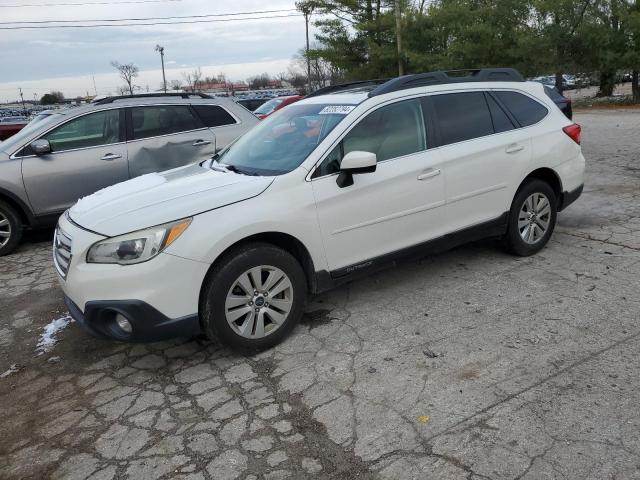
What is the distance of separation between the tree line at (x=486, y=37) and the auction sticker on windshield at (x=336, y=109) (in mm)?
22991

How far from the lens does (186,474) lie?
2602 millimetres

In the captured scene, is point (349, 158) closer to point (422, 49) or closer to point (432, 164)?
point (432, 164)

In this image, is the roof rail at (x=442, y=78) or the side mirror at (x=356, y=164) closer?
the side mirror at (x=356, y=164)

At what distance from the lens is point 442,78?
15.2ft

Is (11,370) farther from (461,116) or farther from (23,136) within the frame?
(461,116)

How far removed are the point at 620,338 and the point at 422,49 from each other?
2727cm

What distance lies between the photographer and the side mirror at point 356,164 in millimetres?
3680

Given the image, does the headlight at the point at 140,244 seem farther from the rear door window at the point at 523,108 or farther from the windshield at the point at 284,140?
the rear door window at the point at 523,108

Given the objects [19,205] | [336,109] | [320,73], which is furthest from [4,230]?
[320,73]

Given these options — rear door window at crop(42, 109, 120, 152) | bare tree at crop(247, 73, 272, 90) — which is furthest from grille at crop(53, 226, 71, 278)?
bare tree at crop(247, 73, 272, 90)

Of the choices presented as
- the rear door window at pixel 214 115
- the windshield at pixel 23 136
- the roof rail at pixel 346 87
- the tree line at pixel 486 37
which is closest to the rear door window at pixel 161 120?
the rear door window at pixel 214 115

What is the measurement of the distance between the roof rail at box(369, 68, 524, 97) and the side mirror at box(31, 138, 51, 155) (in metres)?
4.26

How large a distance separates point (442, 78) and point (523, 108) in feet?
3.10

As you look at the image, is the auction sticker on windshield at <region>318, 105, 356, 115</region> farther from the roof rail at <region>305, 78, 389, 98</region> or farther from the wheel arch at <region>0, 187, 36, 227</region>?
the wheel arch at <region>0, 187, 36, 227</region>
